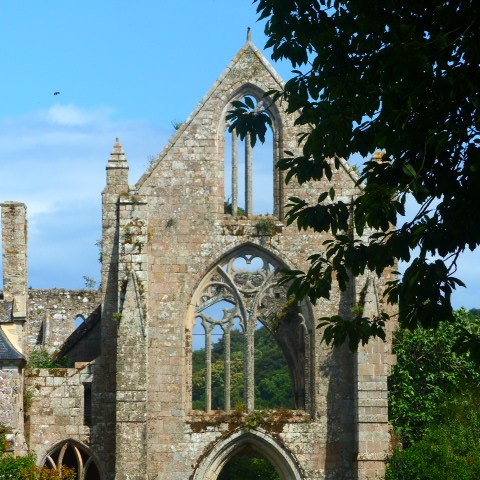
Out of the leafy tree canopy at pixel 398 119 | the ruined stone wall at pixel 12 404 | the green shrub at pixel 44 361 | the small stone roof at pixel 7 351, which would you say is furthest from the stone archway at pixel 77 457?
the leafy tree canopy at pixel 398 119

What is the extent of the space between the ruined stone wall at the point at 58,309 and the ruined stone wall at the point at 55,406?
7.17 metres

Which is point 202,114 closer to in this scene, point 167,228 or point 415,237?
point 167,228

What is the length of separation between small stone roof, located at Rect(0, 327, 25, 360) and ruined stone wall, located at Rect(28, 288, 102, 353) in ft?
24.2

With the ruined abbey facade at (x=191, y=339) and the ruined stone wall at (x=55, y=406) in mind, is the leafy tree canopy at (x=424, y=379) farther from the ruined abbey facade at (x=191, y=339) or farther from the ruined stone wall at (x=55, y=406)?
the ruined stone wall at (x=55, y=406)

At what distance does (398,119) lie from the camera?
47.4 ft

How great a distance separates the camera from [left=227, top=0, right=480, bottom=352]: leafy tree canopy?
14.2 metres

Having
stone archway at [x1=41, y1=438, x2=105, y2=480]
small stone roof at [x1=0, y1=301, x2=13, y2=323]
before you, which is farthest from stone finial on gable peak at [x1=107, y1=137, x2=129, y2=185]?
stone archway at [x1=41, y1=438, x2=105, y2=480]

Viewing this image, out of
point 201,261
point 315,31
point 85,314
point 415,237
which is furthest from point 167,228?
point 415,237

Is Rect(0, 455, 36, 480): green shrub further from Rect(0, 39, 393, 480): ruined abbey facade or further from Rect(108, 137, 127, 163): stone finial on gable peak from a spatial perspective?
Rect(108, 137, 127, 163): stone finial on gable peak

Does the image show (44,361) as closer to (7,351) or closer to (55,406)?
(55,406)

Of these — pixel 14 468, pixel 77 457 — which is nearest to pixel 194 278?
pixel 77 457

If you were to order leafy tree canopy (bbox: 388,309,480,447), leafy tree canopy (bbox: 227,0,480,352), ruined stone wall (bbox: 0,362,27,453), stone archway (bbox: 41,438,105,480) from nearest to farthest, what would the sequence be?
leafy tree canopy (bbox: 227,0,480,352) < ruined stone wall (bbox: 0,362,27,453) < stone archway (bbox: 41,438,105,480) < leafy tree canopy (bbox: 388,309,480,447)

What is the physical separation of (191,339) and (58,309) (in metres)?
8.89

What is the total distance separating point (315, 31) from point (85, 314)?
2117cm
